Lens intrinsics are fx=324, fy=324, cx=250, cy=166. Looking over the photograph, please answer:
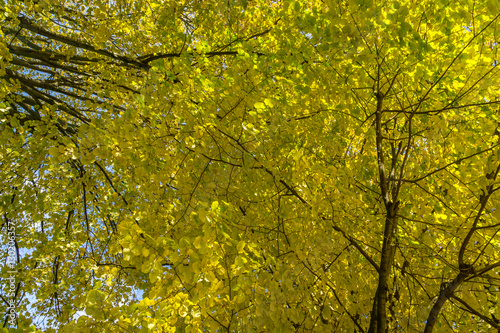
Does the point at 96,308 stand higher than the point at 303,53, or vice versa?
the point at 303,53

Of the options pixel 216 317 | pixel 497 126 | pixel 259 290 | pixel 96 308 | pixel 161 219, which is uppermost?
pixel 497 126

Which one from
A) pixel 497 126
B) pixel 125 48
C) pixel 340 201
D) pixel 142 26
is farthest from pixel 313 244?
pixel 142 26

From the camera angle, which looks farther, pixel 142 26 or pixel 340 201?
pixel 142 26

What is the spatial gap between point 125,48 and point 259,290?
459 cm

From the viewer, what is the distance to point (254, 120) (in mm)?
2424

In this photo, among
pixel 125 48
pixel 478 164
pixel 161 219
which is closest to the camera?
pixel 478 164

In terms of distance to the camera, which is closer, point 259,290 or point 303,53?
point 259,290

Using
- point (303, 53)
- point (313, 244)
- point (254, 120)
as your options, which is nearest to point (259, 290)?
point (313, 244)

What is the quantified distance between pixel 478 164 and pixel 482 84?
0.64 m

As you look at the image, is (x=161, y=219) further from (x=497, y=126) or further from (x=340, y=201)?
(x=497, y=126)

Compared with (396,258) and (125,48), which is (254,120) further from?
(125,48)

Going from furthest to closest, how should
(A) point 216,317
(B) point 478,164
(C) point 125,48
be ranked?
(C) point 125,48 < (B) point 478,164 < (A) point 216,317

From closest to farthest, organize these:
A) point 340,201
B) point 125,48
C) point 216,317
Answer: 1. point 216,317
2. point 340,201
3. point 125,48

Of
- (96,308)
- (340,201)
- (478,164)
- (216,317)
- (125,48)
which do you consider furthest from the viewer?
(125,48)
